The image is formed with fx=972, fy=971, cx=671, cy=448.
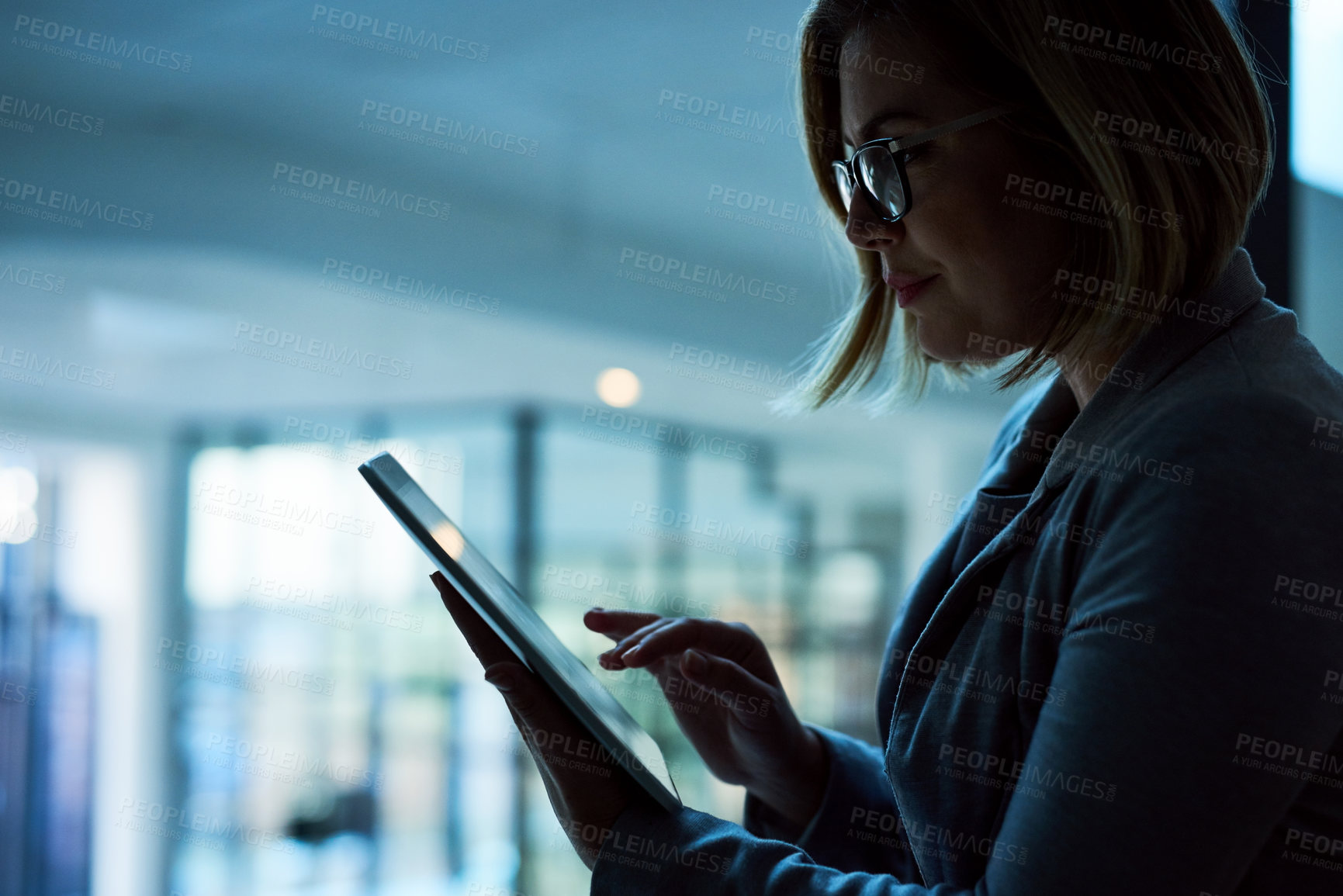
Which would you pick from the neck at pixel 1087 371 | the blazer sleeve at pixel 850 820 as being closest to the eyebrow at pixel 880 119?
the neck at pixel 1087 371

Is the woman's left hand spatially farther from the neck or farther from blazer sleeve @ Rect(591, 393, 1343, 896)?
the neck

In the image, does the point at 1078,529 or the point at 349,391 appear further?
the point at 349,391

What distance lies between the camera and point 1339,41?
142 cm

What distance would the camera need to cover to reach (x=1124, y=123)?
0.74 m

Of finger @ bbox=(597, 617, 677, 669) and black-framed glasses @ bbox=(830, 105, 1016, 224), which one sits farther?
finger @ bbox=(597, 617, 677, 669)

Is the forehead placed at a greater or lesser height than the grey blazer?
greater

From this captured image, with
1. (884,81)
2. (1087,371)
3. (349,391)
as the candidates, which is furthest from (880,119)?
(349,391)

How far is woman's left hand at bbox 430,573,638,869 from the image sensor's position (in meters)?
0.76

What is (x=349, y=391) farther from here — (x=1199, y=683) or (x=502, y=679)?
(x=1199, y=683)

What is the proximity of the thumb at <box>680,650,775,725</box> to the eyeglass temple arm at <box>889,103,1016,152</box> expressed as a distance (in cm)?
52

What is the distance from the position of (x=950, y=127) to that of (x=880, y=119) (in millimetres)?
64

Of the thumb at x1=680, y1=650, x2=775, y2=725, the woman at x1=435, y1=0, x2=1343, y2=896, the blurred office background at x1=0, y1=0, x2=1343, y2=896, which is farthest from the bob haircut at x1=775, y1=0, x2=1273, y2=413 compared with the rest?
the blurred office background at x1=0, y1=0, x2=1343, y2=896

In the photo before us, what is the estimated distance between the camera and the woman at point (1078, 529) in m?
0.57

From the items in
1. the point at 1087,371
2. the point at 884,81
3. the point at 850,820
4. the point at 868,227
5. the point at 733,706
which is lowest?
the point at 850,820
